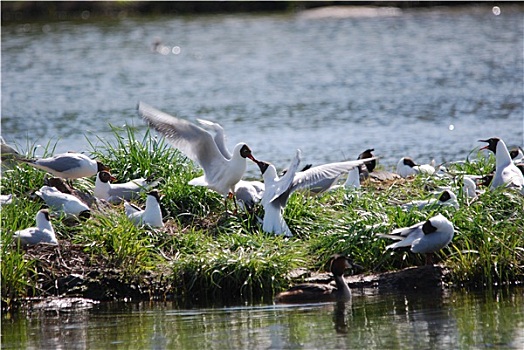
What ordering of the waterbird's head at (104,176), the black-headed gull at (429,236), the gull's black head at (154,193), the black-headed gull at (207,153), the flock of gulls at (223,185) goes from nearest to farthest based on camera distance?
the black-headed gull at (429,236) → the flock of gulls at (223,185) → the gull's black head at (154,193) → the black-headed gull at (207,153) → the waterbird's head at (104,176)

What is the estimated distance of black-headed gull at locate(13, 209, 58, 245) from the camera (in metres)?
10.3

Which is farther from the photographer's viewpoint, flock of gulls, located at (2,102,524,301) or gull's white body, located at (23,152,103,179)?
gull's white body, located at (23,152,103,179)

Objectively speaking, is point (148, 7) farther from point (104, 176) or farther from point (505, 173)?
point (505, 173)

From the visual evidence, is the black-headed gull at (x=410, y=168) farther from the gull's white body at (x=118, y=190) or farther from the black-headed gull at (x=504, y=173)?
the gull's white body at (x=118, y=190)

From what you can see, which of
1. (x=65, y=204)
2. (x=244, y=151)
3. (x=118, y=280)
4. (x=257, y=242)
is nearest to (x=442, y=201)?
(x=257, y=242)

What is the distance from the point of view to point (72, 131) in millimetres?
24078

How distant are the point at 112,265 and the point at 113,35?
1329 inches

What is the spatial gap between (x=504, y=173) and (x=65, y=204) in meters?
4.67

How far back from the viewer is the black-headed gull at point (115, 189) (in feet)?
39.1

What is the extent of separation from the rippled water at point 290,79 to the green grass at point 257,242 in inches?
264

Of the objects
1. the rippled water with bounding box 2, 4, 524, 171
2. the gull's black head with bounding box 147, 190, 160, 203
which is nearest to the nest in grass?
the gull's black head with bounding box 147, 190, 160, 203

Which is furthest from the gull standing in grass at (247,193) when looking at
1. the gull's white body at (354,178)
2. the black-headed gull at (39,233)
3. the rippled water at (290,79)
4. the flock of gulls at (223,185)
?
the rippled water at (290,79)

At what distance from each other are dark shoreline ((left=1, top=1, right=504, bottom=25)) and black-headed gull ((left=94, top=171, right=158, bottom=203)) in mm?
36026

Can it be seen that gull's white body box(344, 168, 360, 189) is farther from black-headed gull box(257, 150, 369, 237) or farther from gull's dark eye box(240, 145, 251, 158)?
gull's dark eye box(240, 145, 251, 158)
